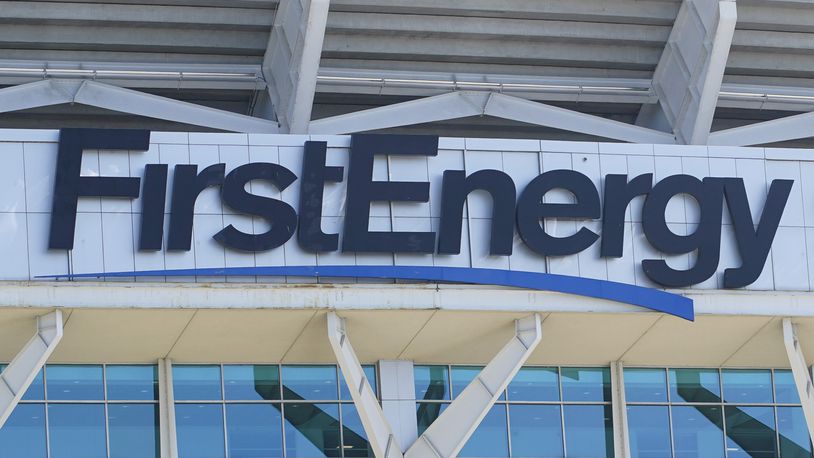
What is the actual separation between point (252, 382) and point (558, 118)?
724 centimetres

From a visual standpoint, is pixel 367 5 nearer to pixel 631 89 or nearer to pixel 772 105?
pixel 631 89

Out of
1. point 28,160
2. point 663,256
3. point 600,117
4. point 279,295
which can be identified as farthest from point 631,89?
point 28,160

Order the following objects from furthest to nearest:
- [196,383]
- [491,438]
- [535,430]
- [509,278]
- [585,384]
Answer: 1. [585,384]
2. [535,430]
3. [491,438]
4. [196,383]
5. [509,278]

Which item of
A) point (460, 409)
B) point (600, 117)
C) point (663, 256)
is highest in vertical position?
point (600, 117)

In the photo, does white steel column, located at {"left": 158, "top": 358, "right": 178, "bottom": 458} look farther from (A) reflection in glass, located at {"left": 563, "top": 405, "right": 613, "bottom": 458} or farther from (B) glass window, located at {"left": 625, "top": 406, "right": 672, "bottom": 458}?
(B) glass window, located at {"left": 625, "top": 406, "right": 672, "bottom": 458}

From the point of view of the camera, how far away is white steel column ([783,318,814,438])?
90.4 feet

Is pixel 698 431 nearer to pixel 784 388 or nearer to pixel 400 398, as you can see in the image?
pixel 784 388

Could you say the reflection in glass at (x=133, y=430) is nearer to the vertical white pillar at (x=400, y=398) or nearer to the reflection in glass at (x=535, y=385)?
the vertical white pillar at (x=400, y=398)

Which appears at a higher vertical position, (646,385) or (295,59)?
(295,59)

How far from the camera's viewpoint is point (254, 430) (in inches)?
1136

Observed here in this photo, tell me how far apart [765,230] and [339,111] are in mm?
8271

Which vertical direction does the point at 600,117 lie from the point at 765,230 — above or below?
above

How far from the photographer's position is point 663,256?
2744 cm

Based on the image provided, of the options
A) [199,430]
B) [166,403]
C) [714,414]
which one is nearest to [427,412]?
[199,430]
